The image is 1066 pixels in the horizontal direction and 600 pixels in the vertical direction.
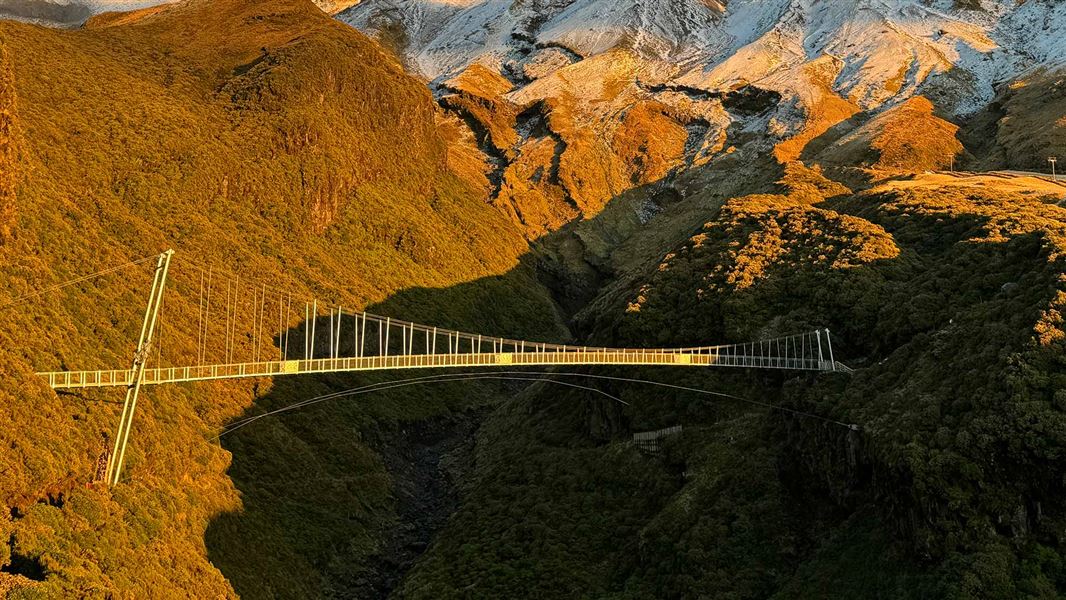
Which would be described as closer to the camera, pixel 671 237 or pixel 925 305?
pixel 925 305

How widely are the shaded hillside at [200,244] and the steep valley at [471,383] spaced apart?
0.94 ft

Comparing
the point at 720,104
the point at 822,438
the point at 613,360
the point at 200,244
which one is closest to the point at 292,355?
the point at 200,244

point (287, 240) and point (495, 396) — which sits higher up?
point (287, 240)

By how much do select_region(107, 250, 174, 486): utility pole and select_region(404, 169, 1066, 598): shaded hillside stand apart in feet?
54.4

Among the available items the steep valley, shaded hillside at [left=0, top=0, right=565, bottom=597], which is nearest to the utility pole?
the steep valley

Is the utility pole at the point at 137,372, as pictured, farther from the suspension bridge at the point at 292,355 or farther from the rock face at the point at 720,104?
the rock face at the point at 720,104

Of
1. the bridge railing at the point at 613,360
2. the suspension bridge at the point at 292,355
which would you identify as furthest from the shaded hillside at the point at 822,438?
the suspension bridge at the point at 292,355

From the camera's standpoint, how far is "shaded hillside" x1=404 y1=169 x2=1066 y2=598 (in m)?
36.2

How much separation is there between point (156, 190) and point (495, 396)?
36.5 metres

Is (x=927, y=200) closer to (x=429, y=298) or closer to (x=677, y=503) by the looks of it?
(x=677, y=503)

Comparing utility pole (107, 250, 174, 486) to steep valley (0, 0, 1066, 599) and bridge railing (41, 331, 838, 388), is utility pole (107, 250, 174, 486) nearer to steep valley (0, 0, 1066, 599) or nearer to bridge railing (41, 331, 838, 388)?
steep valley (0, 0, 1066, 599)

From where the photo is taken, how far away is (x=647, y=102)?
18288cm

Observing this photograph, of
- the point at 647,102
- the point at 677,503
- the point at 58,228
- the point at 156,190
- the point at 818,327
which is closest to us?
the point at 677,503

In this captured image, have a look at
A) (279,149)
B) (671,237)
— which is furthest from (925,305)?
(671,237)
